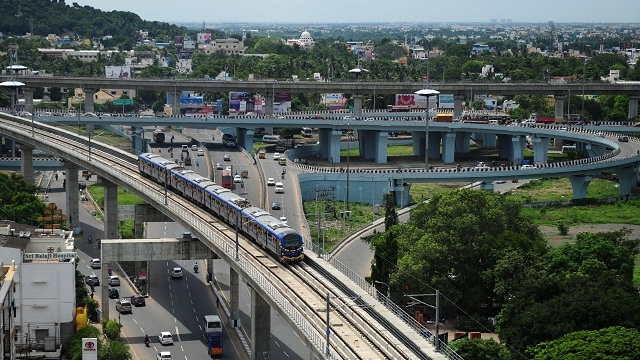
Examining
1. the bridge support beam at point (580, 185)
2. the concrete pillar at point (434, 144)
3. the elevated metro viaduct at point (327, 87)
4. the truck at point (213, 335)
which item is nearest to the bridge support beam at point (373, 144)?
the concrete pillar at point (434, 144)

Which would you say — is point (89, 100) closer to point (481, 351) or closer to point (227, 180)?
point (227, 180)

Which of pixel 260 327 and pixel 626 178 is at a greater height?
pixel 260 327

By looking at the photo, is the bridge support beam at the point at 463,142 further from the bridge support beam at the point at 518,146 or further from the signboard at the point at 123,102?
the signboard at the point at 123,102

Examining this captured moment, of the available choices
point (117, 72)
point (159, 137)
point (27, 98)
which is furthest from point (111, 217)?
point (117, 72)

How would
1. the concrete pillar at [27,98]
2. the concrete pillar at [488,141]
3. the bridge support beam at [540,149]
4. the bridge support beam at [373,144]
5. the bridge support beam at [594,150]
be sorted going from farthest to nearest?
1. the concrete pillar at [488,141]
2. the concrete pillar at [27,98]
3. the bridge support beam at [373,144]
4. the bridge support beam at [540,149]
5. the bridge support beam at [594,150]

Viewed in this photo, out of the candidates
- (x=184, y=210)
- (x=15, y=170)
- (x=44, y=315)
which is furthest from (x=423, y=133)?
(x=44, y=315)

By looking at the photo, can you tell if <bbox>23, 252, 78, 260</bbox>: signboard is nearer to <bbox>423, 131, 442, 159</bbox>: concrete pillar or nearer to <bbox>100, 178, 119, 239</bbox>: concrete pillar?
<bbox>100, 178, 119, 239</bbox>: concrete pillar

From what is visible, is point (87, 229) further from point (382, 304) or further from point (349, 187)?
point (382, 304)
